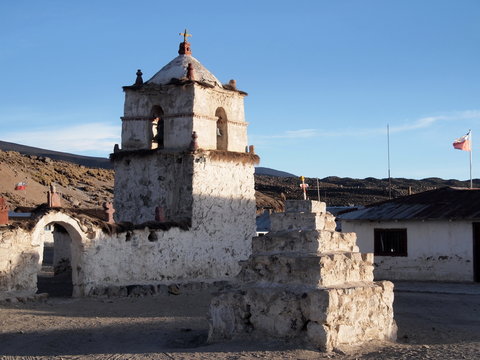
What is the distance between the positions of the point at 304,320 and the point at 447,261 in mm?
12169

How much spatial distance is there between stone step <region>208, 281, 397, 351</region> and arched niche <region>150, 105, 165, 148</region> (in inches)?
430

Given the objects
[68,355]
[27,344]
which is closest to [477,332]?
[68,355]

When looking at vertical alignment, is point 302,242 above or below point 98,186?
below

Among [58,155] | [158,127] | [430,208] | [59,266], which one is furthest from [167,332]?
[58,155]

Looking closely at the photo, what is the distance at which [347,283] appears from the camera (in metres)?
9.87

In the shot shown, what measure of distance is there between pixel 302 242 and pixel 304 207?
74cm

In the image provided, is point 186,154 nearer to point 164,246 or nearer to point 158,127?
point 158,127

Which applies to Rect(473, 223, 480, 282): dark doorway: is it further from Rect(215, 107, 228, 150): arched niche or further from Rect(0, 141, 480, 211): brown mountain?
Rect(0, 141, 480, 211): brown mountain

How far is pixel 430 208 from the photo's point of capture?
2114 centimetres

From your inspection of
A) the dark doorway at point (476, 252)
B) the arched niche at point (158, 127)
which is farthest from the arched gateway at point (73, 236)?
the dark doorway at point (476, 252)

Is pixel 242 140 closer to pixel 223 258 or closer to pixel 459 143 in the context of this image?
pixel 223 258

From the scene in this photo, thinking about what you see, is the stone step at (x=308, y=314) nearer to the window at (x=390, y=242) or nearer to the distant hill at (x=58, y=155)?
the window at (x=390, y=242)

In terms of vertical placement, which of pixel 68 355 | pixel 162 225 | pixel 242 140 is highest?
pixel 242 140

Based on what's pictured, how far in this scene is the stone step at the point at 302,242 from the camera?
32.6ft
